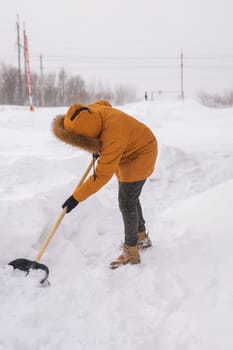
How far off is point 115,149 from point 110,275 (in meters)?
0.95

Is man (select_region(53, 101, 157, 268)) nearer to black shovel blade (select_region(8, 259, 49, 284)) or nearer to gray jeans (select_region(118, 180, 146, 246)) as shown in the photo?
gray jeans (select_region(118, 180, 146, 246))

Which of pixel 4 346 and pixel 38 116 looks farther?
pixel 38 116

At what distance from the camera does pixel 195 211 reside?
3293 millimetres

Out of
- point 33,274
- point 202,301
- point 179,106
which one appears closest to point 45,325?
point 33,274

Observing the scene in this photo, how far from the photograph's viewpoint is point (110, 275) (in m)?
2.43

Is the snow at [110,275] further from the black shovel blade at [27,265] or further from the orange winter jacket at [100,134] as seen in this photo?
the orange winter jacket at [100,134]

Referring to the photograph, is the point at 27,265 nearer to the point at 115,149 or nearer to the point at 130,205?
the point at 130,205

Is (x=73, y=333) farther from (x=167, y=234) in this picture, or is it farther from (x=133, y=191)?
(x=167, y=234)

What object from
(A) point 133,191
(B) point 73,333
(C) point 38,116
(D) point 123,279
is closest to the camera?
(B) point 73,333

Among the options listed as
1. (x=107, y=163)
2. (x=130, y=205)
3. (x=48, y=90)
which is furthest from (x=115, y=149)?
(x=48, y=90)

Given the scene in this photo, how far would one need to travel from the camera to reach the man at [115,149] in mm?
2176

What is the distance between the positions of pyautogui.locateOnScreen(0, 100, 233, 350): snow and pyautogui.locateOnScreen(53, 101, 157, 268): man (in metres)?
0.34

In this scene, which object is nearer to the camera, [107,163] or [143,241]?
[107,163]

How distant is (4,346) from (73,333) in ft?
1.23
